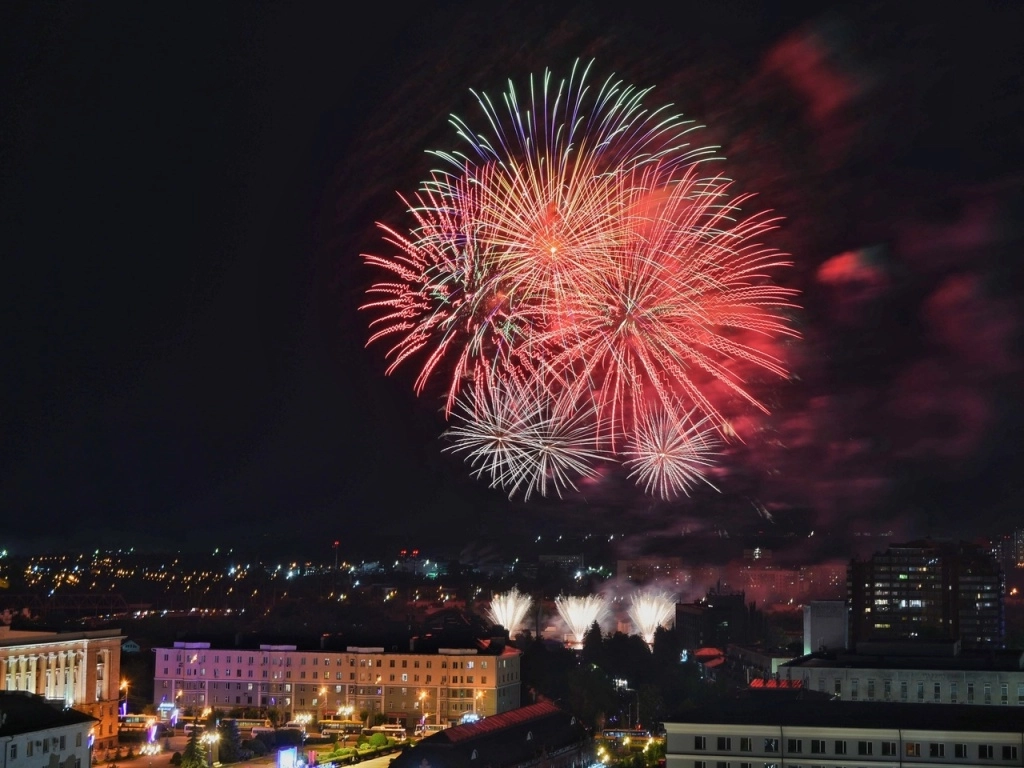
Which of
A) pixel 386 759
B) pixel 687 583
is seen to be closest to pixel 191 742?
pixel 386 759

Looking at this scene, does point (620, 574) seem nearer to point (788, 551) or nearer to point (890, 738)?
point (788, 551)

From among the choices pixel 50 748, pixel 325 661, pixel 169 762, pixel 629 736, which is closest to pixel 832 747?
pixel 50 748

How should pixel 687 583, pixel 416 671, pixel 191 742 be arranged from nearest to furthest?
pixel 191 742
pixel 416 671
pixel 687 583

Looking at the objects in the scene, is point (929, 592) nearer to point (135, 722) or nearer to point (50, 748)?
point (135, 722)

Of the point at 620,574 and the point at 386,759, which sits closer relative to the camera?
the point at 386,759

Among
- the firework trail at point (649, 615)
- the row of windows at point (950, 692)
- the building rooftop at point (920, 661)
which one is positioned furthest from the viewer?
the firework trail at point (649, 615)

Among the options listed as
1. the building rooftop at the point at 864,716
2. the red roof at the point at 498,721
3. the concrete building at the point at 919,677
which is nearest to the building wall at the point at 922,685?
the concrete building at the point at 919,677

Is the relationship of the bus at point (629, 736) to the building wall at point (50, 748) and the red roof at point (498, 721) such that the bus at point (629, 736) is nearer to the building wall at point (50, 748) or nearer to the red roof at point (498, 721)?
the red roof at point (498, 721)
